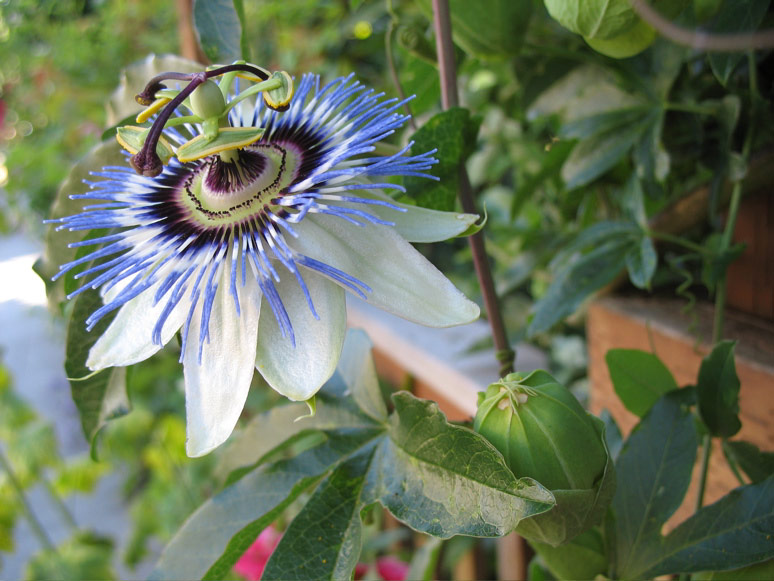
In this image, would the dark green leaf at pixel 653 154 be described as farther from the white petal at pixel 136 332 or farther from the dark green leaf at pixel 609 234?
the white petal at pixel 136 332

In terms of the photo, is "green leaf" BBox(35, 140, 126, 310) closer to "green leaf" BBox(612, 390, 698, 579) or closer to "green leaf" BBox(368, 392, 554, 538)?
"green leaf" BBox(368, 392, 554, 538)

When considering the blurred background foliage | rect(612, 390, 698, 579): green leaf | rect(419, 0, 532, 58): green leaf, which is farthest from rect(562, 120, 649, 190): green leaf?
rect(612, 390, 698, 579): green leaf

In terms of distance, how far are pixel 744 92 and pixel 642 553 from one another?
16.3 inches

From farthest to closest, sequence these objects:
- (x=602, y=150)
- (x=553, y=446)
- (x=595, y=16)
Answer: (x=602, y=150)
(x=595, y=16)
(x=553, y=446)

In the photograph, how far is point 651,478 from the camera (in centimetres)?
48

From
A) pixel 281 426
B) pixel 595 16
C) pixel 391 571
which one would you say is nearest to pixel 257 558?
pixel 391 571

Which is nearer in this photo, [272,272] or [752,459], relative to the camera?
[272,272]

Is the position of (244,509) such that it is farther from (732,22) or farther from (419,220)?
(732,22)

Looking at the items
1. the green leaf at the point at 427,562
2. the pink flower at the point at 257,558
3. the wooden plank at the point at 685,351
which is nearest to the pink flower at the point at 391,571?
the pink flower at the point at 257,558

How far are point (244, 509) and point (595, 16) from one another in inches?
17.0

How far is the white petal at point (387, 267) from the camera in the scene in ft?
1.20

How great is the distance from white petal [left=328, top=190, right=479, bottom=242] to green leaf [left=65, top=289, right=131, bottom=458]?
0.23 meters

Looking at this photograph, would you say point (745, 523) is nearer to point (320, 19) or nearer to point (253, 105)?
point (253, 105)

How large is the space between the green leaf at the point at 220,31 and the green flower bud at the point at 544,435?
36 cm
